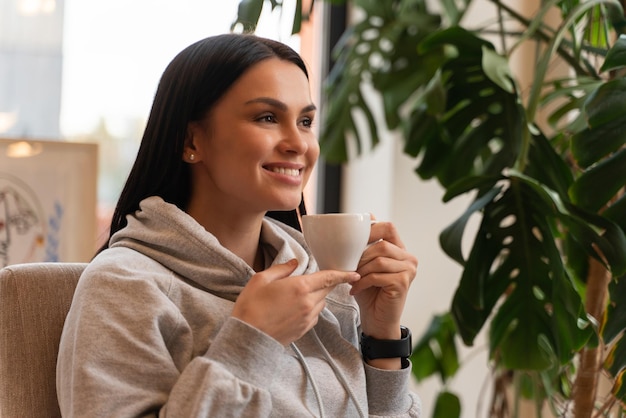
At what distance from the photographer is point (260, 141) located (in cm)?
130

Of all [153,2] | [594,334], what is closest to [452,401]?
[594,334]

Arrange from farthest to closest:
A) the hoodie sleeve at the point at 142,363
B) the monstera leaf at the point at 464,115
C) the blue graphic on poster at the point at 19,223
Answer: the blue graphic on poster at the point at 19,223 → the monstera leaf at the point at 464,115 → the hoodie sleeve at the point at 142,363

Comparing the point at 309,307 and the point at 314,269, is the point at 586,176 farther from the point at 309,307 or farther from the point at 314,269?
the point at 309,307

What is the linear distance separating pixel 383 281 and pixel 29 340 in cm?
54

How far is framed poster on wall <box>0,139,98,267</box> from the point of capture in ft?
6.69

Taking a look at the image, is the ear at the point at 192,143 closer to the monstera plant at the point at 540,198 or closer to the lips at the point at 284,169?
the lips at the point at 284,169

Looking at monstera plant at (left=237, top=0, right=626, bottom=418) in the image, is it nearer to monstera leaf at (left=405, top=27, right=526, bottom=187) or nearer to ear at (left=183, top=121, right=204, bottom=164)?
monstera leaf at (left=405, top=27, right=526, bottom=187)

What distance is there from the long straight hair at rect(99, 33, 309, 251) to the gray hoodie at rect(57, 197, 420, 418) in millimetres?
62

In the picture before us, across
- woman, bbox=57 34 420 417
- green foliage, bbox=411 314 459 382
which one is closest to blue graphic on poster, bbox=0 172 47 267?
woman, bbox=57 34 420 417

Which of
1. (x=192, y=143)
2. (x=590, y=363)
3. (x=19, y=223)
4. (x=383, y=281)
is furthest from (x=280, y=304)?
(x=19, y=223)

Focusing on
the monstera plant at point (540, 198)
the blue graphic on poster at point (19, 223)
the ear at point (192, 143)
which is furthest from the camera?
the blue graphic on poster at point (19, 223)

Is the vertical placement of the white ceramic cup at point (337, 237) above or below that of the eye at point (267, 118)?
below

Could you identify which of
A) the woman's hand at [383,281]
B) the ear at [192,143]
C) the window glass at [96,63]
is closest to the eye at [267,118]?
Result: the ear at [192,143]

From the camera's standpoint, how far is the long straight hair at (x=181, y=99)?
1344mm
